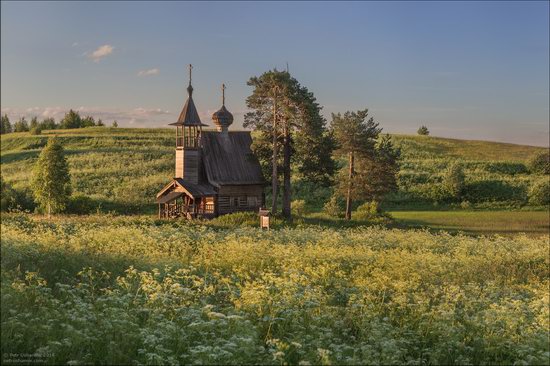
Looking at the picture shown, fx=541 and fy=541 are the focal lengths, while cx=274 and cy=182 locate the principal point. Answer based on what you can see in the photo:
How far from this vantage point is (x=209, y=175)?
42031 millimetres

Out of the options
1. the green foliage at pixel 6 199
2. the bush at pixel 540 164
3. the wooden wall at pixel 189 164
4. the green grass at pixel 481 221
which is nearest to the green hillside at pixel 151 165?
the bush at pixel 540 164

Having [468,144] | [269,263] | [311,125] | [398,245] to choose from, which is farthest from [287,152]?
[468,144]

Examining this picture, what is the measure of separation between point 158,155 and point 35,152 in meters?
21.4

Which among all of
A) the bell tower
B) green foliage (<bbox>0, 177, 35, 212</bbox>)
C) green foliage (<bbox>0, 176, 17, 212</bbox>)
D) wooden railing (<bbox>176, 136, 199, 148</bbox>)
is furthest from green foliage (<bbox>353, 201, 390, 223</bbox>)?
green foliage (<bbox>0, 176, 17, 212</bbox>)

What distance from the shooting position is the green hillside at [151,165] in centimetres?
6031

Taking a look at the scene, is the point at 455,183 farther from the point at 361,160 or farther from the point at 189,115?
the point at 189,115

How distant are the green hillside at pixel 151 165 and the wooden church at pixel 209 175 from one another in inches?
373

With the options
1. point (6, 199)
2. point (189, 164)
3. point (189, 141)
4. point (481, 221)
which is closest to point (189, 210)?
point (189, 164)

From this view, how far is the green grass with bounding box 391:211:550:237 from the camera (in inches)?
1652

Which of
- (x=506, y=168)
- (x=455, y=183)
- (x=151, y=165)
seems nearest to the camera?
(x=455, y=183)

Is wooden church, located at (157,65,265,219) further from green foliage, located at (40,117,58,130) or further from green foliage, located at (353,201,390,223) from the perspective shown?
green foliage, located at (40,117,58,130)

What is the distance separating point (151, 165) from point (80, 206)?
28.4 meters

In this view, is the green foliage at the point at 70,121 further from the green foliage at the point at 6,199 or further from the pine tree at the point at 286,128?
the pine tree at the point at 286,128

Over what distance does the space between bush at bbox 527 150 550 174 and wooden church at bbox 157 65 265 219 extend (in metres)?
49.1
